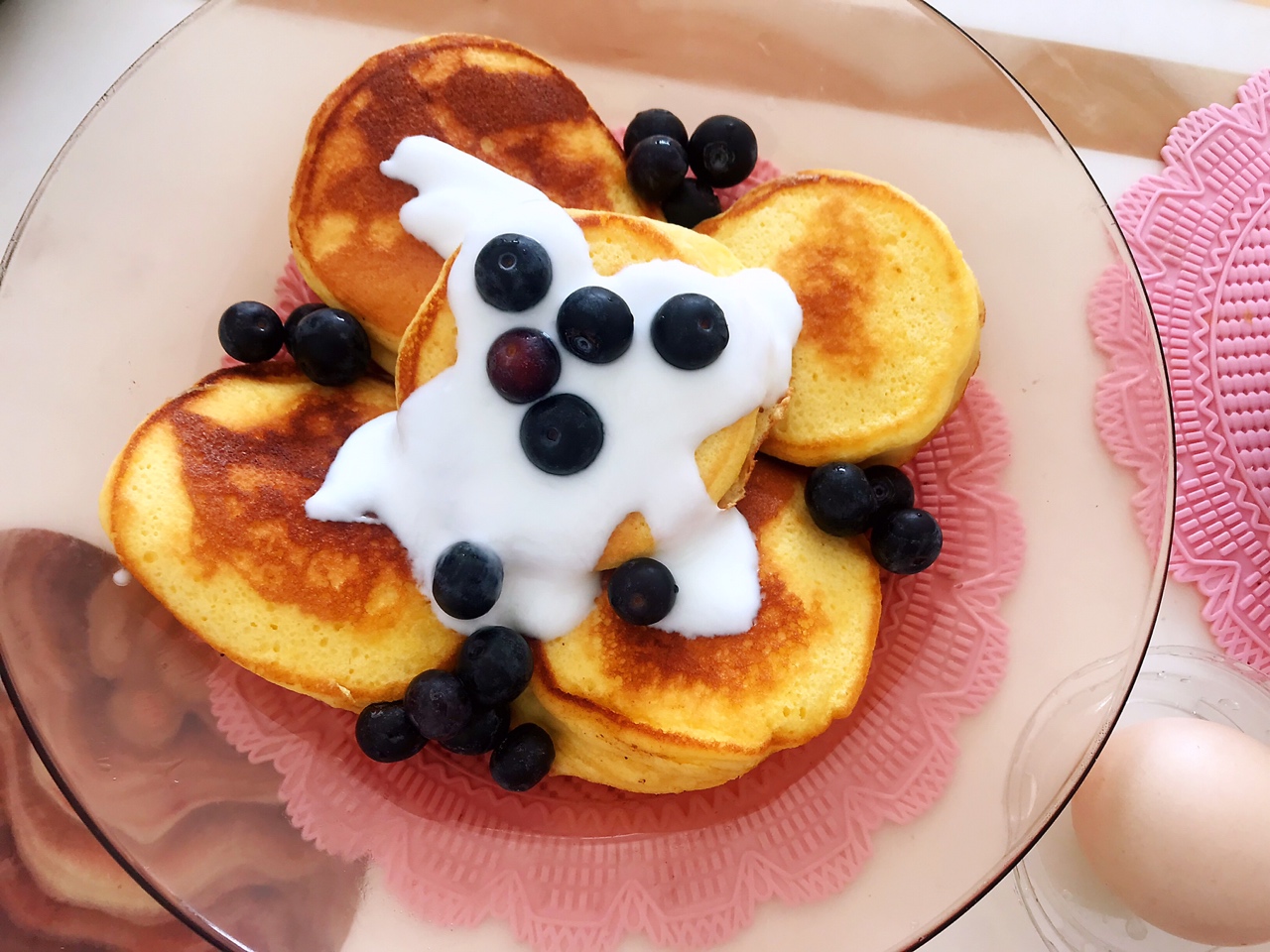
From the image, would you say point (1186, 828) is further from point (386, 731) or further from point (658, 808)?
point (386, 731)

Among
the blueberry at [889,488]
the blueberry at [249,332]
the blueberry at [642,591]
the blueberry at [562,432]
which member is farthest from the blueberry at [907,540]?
the blueberry at [249,332]

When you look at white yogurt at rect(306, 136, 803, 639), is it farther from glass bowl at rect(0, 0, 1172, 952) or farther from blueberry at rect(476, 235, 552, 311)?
glass bowl at rect(0, 0, 1172, 952)

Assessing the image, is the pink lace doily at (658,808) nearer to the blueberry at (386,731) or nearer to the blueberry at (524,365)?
the blueberry at (386,731)

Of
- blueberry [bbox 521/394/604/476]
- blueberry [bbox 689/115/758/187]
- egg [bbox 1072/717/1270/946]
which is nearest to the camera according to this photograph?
blueberry [bbox 521/394/604/476]

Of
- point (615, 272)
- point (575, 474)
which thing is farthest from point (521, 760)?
point (615, 272)

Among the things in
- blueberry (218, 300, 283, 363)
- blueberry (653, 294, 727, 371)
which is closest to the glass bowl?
blueberry (218, 300, 283, 363)

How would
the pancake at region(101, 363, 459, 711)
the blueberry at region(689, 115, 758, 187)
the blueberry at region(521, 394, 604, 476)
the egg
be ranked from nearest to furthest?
the blueberry at region(521, 394, 604, 476), the pancake at region(101, 363, 459, 711), the egg, the blueberry at region(689, 115, 758, 187)
